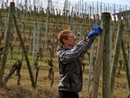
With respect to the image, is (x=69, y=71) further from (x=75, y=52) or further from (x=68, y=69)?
(x=75, y=52)

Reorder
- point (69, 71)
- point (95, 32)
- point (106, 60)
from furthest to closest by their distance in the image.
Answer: point (106, 60), point (69, 71), point (95, 32)

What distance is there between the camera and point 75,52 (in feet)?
17.3

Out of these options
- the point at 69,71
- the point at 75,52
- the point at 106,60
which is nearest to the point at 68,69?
the point at 69,71

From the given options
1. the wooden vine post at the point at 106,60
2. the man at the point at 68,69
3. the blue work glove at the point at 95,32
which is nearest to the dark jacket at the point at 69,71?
the man at the point at 68,69

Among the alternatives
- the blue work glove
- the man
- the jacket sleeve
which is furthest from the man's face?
the blue work glove

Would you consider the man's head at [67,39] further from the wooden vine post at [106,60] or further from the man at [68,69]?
the wooden vine post at [106,60]

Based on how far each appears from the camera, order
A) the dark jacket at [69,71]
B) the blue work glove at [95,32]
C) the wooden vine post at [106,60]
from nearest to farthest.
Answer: the blue work glove at [95,32], the dark jacket at [69,71], the wooden vine post at [106,60]

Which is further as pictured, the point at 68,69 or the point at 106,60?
the point at 106,60

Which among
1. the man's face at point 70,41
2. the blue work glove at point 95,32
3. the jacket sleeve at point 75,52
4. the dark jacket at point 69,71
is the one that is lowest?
the dark jacket at point 69,71

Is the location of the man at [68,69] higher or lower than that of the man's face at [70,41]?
Answer: lower

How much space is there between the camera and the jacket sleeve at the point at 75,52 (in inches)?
205

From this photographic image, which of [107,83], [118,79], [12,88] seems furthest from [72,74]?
[118,79]

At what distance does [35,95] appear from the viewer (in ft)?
35.2

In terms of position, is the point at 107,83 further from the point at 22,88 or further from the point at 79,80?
the point at 22,88
